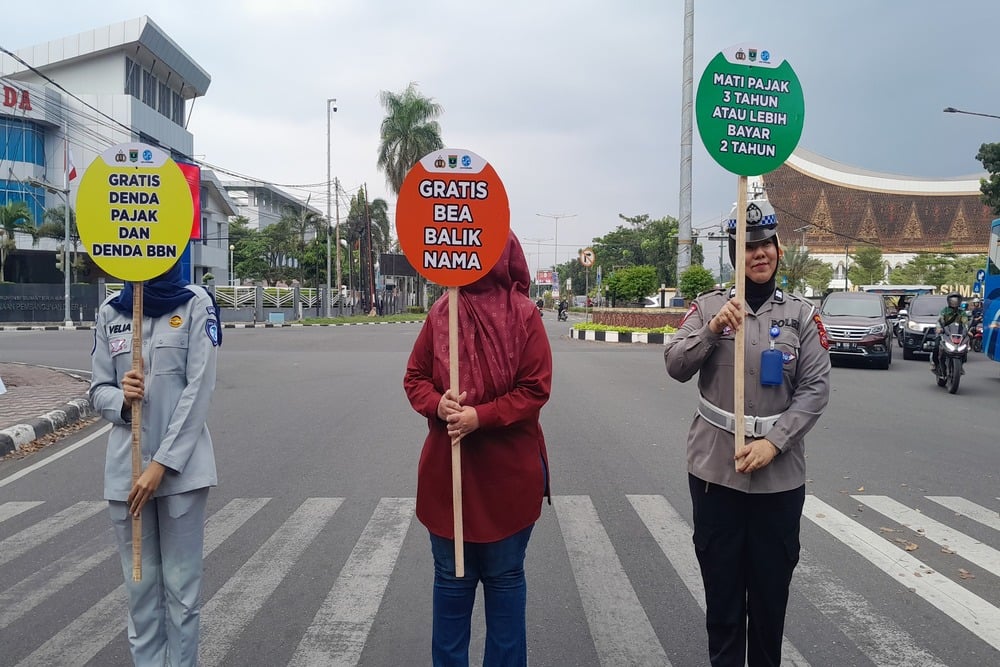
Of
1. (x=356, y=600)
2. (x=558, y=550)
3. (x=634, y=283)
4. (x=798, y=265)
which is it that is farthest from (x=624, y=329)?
(x=798, y=265)

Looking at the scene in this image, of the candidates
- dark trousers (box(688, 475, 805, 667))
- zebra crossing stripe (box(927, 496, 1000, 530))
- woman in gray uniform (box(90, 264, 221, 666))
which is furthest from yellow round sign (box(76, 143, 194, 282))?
zebra crossing stripe (box(927, 496, 1000, 530))

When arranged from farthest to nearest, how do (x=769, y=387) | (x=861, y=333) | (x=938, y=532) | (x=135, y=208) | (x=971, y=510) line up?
(x=861, y=333) < (x=971, y=510) < (x=938, y=532) < (x=135, y=208) < (x=769, y=387)

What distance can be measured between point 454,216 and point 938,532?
4.28 m

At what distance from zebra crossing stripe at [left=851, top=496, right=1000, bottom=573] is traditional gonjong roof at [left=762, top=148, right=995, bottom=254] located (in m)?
88.4

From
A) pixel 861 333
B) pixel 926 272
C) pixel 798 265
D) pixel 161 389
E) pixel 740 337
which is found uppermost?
pixel 798 265

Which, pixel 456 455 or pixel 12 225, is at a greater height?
pixel 12 225

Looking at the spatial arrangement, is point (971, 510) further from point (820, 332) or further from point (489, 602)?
point (489, 602)

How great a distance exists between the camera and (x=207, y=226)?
56.0m

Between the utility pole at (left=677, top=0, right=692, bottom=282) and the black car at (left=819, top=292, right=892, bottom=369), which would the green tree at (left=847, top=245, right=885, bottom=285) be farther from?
the black car at (left=819, top=292, right=892, bottom=369)

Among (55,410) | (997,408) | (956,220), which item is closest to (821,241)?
(956,220)

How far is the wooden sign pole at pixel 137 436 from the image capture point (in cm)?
276

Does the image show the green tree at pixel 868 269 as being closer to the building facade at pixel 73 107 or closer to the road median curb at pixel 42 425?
the building facade at pixel 73 107

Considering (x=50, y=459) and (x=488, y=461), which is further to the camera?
(x=50, y=459)

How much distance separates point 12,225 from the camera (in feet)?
138
